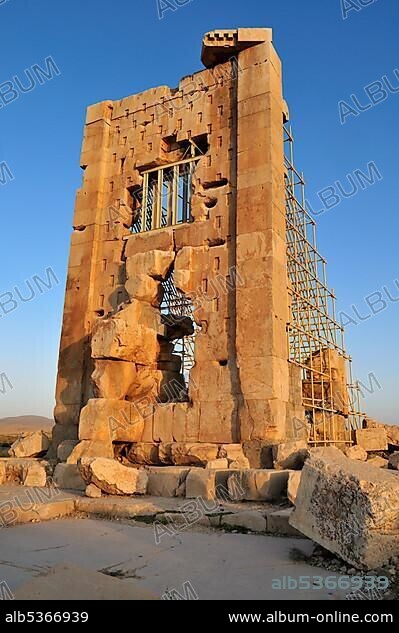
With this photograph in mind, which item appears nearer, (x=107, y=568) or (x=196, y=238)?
(x=107, y=568)

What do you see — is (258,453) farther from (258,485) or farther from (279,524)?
(279,524)

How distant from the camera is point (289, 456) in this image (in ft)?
24.5

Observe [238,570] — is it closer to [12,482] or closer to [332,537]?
[332,537]

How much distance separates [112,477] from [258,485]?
1.94 m

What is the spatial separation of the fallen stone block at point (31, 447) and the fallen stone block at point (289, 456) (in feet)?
17.6

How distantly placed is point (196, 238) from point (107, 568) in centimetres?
742

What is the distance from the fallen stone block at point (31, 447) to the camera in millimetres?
10469

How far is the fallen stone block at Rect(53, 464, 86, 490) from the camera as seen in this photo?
7500mm

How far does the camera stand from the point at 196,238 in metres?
10.1

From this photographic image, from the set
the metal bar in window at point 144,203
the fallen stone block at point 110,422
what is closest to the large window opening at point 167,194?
the metal bar in window at point 144,203

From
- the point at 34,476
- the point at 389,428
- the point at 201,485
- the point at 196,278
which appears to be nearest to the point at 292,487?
the point at 201,485
